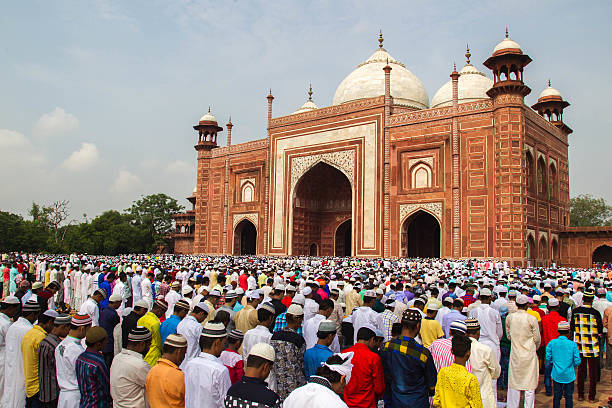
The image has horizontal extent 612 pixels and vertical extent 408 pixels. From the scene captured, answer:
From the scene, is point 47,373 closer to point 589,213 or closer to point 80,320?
point 80,320

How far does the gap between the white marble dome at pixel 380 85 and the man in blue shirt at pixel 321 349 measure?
2542 centimetres

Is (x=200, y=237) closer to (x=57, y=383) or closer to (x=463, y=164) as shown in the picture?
(x=463, y=164)

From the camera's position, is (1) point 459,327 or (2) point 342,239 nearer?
(1) point 459,327

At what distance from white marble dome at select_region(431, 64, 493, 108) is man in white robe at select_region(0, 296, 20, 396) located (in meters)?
24.5

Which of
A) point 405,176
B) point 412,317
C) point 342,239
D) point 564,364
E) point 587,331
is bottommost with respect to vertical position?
point 564,364

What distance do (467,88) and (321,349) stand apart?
2597 centimetres

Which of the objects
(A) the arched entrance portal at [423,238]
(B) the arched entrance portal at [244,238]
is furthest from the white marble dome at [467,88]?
(B) the arched entrance portal at [244,238]

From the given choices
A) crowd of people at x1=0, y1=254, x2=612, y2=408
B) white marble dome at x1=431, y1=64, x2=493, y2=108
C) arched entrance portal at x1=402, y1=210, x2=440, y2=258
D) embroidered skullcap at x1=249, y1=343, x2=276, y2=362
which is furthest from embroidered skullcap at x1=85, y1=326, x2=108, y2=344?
white marble dome at x1=431, y1=64, x2=493, y2=108

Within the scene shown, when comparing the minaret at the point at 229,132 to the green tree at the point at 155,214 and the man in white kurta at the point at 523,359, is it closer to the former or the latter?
the green tree at the point at 155,214

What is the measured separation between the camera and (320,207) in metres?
29.5

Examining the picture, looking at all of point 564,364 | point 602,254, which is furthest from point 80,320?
point 602,254

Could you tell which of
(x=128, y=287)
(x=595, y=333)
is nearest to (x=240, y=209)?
(x=128, y=287)

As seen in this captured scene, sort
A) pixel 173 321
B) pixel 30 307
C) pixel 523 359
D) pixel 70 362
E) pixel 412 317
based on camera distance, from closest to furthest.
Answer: pixel 412 317
pixel 70 362
pixel 30 307
pixel 173 321
pixel 523 359

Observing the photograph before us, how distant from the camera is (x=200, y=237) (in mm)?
31938
